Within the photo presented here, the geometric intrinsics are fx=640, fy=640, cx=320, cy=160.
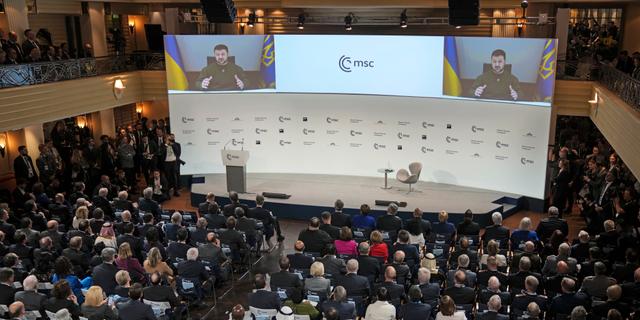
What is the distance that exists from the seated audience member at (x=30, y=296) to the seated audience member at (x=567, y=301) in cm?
616

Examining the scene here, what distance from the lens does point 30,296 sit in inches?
302

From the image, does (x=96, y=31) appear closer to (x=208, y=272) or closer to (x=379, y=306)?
(x=208, y=272)

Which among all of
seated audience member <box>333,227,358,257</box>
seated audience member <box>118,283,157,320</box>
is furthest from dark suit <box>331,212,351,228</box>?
seated audience member <box>118,283,157,320</box>

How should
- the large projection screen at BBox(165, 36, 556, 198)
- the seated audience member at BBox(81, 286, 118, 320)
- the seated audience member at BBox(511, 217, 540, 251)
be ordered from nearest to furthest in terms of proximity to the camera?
the seated audience member at BBox(81, 286, 118, 320) → the seated audience member at BBox(511, 217, 540, 251) → the large projection screen at BBox(165, 36, 556, 198)

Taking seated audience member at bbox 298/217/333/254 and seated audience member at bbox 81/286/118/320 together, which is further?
seated audience member at bbox 298/217/333/254

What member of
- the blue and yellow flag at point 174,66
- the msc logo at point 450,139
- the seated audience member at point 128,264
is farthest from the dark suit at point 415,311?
the blue and yellow flag at point 174,66

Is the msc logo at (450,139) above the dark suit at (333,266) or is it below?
above

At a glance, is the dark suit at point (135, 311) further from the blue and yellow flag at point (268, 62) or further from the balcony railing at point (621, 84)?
the blue and yellow flag at point (268, 62)

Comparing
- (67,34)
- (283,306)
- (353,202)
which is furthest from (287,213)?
(67,34)

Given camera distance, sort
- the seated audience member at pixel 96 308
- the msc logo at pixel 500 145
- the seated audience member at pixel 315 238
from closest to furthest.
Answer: the seated audience member at pixel 96 308, the seated audience member at pixel 315 238, the msc logo at pixel 500 145

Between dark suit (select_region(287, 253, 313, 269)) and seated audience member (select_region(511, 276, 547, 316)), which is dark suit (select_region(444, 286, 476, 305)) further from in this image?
dark suit (select_region(287, 253, 313, 269))

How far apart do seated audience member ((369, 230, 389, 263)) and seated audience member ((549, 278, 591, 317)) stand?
260cm

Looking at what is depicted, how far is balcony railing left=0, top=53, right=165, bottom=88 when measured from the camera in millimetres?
13719

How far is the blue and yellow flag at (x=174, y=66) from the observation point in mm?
16266
